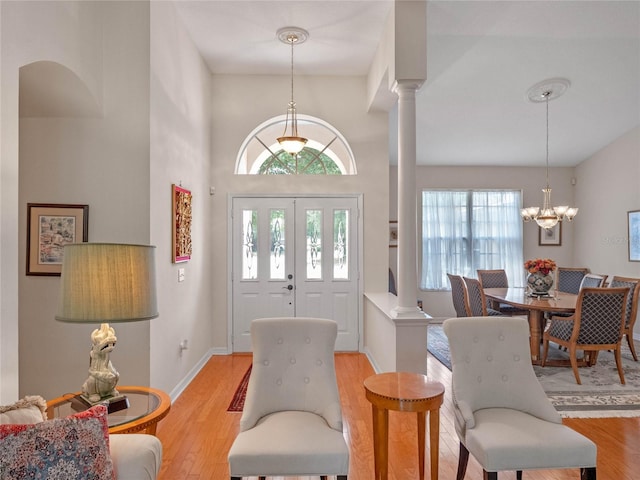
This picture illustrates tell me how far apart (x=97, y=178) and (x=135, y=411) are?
1956mm

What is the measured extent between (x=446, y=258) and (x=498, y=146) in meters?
2.04

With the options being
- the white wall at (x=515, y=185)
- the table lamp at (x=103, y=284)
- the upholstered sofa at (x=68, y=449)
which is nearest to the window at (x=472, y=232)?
the white wall at (x=515, y=185)

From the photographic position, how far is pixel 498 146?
7.21 m

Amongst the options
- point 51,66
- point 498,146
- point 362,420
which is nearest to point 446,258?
point 498,146

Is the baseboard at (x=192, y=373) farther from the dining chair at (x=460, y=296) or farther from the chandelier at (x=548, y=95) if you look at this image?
the chandelier at (x=548, y=95)

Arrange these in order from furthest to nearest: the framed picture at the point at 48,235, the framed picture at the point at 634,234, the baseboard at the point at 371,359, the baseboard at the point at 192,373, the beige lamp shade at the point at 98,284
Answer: the framed picture at the point at 634,234 → the baseboard at the point at 371,359 → the baseboard at the point at 192,373 → the framed picture at the point at 48,235 → the beige lamp shade at the point at 98,284

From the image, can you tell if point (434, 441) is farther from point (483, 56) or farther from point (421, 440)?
point (483, 56)

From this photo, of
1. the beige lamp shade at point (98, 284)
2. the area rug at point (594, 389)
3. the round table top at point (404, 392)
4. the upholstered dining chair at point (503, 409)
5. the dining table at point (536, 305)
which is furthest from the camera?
the dining table at point (536, 305)

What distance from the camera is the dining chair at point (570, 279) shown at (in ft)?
22.1

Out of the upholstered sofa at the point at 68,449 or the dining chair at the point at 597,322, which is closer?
the upholstered sofa at the point at 68,449

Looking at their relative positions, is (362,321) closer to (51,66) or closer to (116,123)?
(116,123)

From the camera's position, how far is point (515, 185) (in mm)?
7961

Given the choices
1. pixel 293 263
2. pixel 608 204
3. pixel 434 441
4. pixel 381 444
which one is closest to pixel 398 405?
pixel 381 444

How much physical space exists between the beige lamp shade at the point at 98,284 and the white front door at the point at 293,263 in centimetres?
378
